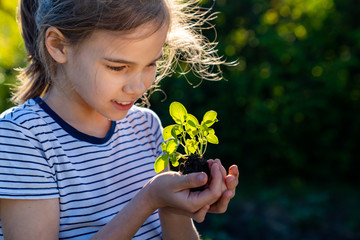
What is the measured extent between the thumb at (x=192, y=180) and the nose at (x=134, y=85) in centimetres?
40

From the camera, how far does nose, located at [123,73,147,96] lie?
1879 millimetres

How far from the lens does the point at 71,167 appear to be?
77.9 inches

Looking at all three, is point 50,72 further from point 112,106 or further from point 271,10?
point 271,10

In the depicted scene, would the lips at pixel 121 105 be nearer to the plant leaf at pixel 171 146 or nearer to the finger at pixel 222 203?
the plant leaf at pixel 171 146

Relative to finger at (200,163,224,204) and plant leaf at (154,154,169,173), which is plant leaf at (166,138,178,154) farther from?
finger at (200,163,224,204)

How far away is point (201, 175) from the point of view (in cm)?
169

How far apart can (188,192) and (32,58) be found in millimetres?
1009

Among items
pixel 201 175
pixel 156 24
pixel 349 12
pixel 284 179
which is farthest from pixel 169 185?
pixel 349 12

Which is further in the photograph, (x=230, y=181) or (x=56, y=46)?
(x=56, y=46)

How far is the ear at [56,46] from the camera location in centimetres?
193

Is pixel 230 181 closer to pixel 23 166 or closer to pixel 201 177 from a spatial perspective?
pixel 201 177

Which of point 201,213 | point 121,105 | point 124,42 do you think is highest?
point 124,42

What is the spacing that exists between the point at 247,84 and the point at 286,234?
153 cm

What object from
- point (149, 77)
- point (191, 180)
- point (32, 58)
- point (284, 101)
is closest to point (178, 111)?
point (149, 77)
